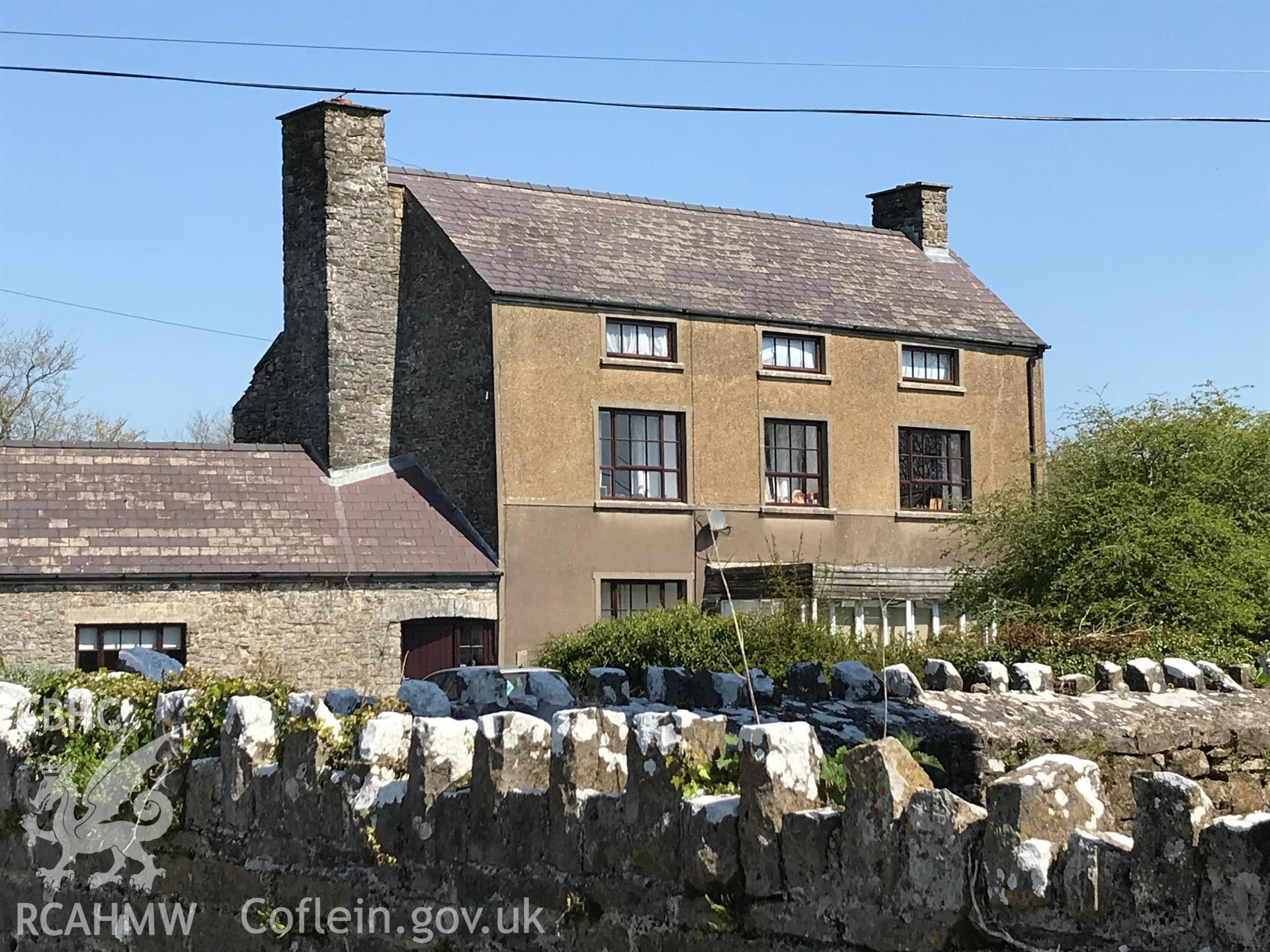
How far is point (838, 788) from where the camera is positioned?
15.9 feet

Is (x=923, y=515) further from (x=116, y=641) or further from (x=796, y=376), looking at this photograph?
(x=116, y=641)

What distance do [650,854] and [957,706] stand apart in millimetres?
2686

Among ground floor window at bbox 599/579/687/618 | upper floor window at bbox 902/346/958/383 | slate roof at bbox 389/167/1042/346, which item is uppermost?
slate roof at bbox 389/167/1042/346

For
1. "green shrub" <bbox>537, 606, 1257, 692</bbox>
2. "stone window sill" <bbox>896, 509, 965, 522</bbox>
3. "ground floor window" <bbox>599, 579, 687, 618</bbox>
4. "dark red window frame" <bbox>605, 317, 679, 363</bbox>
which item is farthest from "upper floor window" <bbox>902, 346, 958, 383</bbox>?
"green shrub" <bbox>537, 606, 1257, 692</bbox>

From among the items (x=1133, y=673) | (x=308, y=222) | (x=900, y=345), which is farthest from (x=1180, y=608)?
(x=308, y=222)

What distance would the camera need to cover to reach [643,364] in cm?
2670

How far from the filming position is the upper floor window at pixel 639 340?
87.8 ft

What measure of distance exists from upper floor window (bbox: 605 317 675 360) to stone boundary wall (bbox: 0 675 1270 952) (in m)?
19.8

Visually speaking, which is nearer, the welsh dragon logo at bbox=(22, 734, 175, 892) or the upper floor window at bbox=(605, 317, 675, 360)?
the welsh dragon logo at bbox=(22, 734, 175, 892)

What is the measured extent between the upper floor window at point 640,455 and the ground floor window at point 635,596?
1476 millimetres

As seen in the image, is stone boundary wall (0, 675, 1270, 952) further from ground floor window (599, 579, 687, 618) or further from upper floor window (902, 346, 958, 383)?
upper floor window (902, 346, 958, 383)

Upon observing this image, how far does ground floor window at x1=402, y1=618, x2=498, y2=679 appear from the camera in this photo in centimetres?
2464

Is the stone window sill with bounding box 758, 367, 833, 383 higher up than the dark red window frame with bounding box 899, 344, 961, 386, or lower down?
lower down

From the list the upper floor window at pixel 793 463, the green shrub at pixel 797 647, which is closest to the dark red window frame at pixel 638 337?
the upper floor window at pixel 793 463
